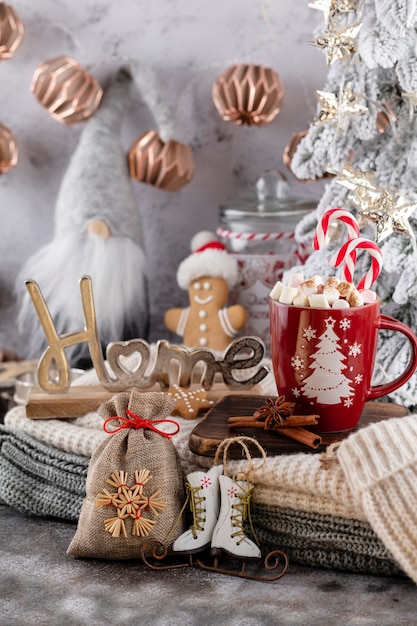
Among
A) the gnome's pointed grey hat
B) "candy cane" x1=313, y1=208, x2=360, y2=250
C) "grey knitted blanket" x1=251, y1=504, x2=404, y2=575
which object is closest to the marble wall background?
the gnome's pointed grey hat

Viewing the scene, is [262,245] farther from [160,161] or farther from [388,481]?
[388,481]

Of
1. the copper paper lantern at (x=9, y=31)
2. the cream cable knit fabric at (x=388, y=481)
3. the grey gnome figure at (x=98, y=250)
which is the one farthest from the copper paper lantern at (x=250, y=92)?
the cream cable knit fabric at (x=388, y=481)

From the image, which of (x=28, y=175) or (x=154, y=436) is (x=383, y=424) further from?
(x=28, y=175)

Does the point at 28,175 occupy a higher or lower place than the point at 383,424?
higher

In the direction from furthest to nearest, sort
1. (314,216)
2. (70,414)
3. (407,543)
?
(314,216), (70,414), (407,543)

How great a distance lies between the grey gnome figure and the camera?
1.31 m

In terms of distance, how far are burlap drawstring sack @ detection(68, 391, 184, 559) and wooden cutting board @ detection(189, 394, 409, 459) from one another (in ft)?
0.12

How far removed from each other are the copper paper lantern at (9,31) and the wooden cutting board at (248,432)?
788 mm

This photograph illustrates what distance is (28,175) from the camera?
1.50 metres

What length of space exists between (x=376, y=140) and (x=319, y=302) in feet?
1.22

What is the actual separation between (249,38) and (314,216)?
45 centimetres

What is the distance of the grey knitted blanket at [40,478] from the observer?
847 mm

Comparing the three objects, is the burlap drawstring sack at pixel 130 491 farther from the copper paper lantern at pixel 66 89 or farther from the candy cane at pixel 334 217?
the copper paper lantern at pixel 66 89

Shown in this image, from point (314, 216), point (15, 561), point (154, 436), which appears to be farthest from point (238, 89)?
point (15, 561)
